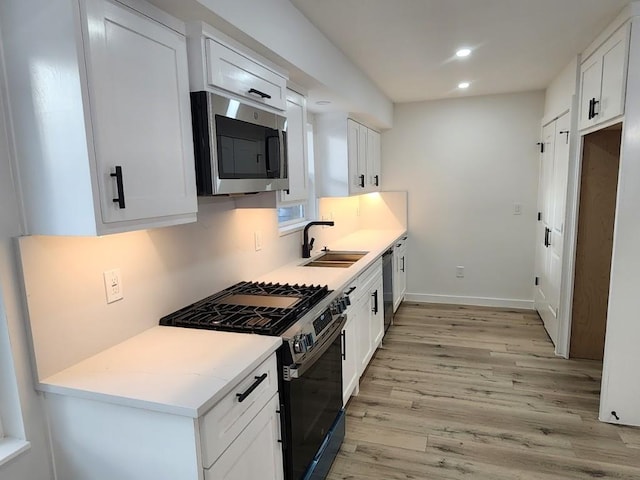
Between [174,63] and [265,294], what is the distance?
124cm

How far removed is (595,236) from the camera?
126 inches

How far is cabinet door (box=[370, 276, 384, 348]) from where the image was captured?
3.33 metres

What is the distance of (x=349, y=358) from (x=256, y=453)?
1.26 meters

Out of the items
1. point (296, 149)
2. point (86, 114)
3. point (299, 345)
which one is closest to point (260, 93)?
point (296, 149)

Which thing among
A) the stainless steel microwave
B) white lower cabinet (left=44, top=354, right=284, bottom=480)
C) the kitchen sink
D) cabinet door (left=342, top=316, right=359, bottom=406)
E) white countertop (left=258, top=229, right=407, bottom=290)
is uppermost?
the stainless steel microwave

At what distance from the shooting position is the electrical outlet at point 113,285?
5.21 feet

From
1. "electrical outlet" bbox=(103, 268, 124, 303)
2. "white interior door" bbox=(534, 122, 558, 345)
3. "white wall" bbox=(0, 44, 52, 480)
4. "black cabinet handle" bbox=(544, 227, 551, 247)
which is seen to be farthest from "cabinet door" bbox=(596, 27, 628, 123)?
"white wall" bbox=(0, 44, 52, 480)

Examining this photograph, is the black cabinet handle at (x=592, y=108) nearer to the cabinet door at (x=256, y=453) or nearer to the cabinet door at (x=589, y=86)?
the cabinet door at (x=589, y=86)

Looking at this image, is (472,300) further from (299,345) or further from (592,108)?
(299,345)

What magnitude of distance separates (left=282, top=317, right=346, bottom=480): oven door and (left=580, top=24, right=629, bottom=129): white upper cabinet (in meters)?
2.12

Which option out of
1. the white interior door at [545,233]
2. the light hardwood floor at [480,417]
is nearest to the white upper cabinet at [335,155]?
the light hardwood floor at [480,417]

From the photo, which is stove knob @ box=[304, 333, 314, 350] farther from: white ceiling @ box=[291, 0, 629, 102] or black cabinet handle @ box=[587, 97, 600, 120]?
black cabinet handle @ box=[587, 97, 600, 120]

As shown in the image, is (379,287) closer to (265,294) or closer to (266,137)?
(265,294)

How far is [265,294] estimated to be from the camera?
2242mm
